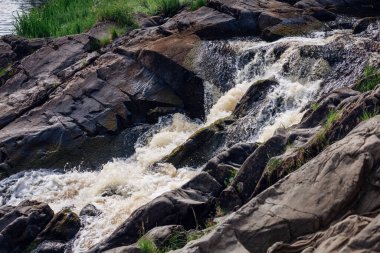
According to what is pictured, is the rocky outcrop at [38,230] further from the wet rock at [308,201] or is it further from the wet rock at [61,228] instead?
the wet rock at [308,201]

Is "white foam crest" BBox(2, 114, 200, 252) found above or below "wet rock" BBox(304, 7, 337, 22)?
below

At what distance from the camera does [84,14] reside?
2581cm

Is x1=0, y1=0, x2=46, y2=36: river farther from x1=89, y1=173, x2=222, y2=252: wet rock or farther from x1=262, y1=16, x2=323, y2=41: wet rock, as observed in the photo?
x1=89, y1=173, x2=222, y2=252: wet rock

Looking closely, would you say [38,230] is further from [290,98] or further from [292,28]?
[292,28]

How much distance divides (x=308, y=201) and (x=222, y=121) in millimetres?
8298

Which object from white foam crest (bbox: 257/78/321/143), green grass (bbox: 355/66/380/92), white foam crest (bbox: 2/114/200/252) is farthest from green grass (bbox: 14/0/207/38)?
green grass (bbox: 355/66/380/92)

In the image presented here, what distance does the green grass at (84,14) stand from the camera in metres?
23.2

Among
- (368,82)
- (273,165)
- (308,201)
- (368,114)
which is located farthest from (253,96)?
(308,201)

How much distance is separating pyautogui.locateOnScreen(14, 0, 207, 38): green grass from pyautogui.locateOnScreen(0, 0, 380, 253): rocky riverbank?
0.89 metres

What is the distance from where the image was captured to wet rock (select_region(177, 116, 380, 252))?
23.8ft

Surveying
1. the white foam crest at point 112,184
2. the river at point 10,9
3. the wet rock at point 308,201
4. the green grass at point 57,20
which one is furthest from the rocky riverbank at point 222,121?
the river at point 10,9

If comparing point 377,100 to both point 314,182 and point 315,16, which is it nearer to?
point 314,182

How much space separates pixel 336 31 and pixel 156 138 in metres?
7.27

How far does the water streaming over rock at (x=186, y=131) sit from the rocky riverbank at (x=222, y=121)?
0.22ft
